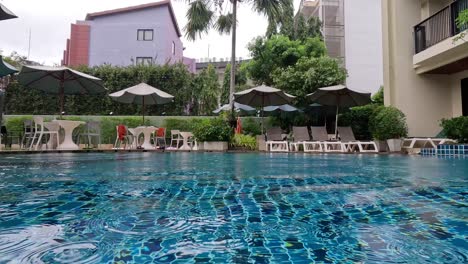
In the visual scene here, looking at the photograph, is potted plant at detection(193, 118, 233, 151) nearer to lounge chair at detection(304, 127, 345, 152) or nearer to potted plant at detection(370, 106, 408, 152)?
lounge chair at detection(304, 127, 345, 152)

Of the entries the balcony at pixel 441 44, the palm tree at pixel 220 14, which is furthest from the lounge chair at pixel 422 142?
the palm tree at pixel 220 14

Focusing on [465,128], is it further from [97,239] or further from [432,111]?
[97,239]

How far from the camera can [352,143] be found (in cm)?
1188

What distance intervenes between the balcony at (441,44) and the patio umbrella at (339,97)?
2197mm

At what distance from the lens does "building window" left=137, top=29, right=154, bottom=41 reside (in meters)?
29.8

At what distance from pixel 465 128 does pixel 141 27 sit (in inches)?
1021

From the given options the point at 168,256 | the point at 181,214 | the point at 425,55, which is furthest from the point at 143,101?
the point at 168,256

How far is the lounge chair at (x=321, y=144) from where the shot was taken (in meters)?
12.1

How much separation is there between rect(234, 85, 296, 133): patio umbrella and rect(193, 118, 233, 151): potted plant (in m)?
1.39

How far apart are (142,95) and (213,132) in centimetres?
305

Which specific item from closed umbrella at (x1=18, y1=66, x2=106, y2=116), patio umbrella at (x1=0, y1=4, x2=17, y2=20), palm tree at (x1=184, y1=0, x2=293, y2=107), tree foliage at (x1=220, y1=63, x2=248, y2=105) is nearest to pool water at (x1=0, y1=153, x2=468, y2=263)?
patio umbrella at (x1=0, y1=4, x2=17, y2=20)

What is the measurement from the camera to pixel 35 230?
86.0 inches

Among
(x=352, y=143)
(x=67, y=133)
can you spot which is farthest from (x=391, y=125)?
(x=67, y=133)

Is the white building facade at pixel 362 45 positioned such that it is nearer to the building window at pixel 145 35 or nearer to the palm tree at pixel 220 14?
the palm tree at pixel 220 14
